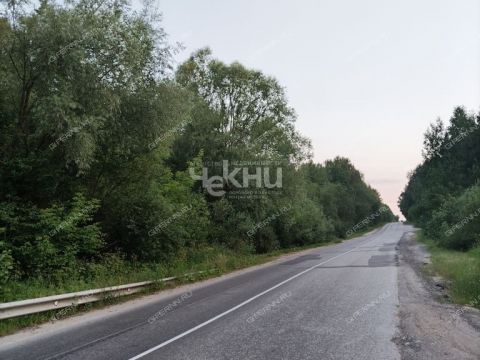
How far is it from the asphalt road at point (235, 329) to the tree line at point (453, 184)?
18.6m

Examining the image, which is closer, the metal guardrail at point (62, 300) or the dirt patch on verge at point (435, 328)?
the dirt patch on verge at point (435, 328)

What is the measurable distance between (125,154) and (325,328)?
1045 centimetres

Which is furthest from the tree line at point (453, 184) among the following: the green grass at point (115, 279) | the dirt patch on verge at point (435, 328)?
the dirt patch on verge at point (435, 328)

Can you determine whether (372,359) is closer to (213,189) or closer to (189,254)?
(189,254)

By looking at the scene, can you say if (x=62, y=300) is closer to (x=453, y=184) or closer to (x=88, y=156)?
(x=88, y=156)

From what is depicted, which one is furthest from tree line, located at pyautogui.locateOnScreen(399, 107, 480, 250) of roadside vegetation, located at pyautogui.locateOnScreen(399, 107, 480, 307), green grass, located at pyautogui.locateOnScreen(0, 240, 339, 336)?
green grass, located at pyautogui.locateOnScreen(0, 240, 339, 336)

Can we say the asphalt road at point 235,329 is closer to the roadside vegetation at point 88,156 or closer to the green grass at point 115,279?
the green grass at point 115,279

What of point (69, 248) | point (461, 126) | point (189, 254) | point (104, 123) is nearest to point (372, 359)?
point (69, 248)

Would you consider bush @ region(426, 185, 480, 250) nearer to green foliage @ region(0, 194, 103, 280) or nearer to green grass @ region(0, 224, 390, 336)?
green grass @ region(0, 224, 390, 336)

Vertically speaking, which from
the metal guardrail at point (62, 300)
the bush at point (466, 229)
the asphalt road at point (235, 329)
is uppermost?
the bush at point (466, 229)

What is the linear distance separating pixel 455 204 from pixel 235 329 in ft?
110

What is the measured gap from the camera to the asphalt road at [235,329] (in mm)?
6375

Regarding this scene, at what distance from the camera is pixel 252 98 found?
33812 mm

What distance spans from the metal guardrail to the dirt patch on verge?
7.17m
